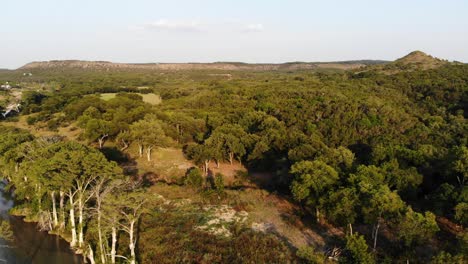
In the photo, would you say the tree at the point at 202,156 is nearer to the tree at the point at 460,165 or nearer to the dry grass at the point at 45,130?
the tree at the point at 460,165

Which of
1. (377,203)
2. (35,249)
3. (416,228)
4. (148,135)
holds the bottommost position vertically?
(35,249)

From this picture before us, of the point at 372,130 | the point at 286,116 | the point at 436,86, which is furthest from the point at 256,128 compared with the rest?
the point at 436,86

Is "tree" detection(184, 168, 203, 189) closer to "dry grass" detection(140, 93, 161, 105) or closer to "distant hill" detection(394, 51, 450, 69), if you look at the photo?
"dry grass" detection(140, 93, 161, 105)

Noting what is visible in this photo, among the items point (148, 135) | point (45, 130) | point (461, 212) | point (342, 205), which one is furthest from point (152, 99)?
point (461, 212)

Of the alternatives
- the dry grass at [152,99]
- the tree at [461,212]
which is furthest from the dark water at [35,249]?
the dry grass at [152,99]

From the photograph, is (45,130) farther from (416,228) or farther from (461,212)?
(461,212)
